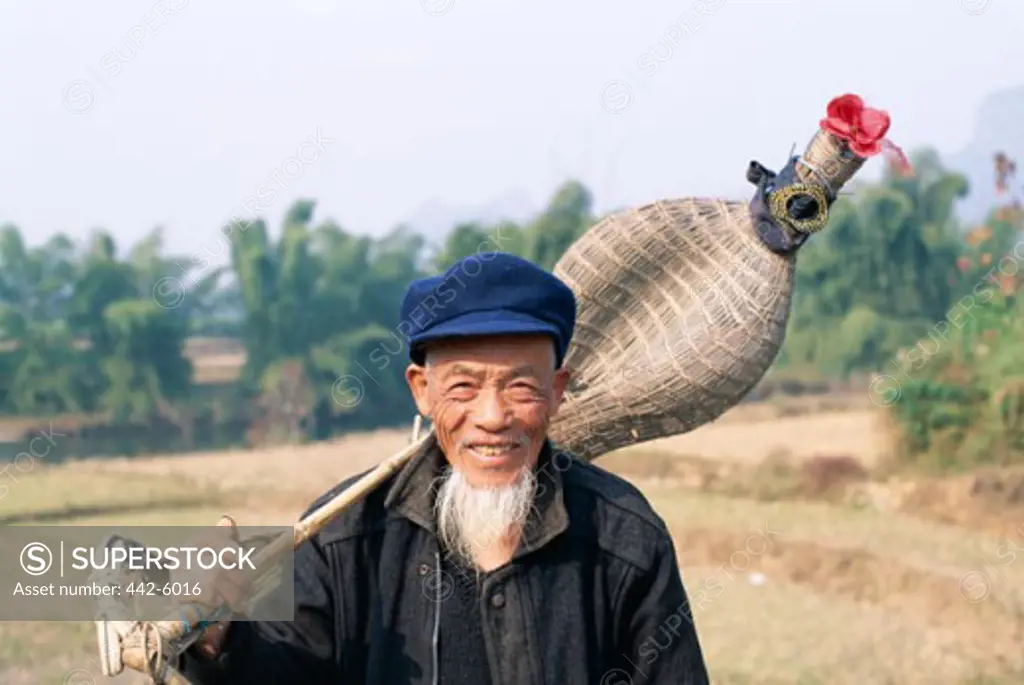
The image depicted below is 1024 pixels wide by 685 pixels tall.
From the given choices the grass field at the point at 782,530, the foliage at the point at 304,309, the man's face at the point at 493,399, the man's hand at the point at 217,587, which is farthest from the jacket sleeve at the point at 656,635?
the foliage at the point at 304,309

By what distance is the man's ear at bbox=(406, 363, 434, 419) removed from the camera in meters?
2.67

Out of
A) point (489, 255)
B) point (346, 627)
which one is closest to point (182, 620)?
point (346, 627)

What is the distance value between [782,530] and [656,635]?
9351mm

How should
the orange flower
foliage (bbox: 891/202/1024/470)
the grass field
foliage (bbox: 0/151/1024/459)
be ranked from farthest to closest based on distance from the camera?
1. foliage (bbox: 0/151/1024/459)
2. the orange flower
3. foliage (bbox: 891/202/1024/470)
4. the grass field

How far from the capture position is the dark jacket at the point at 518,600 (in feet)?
8.54

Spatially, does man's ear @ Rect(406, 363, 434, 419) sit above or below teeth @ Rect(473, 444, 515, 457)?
above

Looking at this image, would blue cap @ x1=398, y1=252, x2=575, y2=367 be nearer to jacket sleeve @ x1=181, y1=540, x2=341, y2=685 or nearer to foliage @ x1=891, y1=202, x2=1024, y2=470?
jacket sleeve @ x1=181, y1=540, x2=341, y2=685

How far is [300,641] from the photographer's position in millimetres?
2625

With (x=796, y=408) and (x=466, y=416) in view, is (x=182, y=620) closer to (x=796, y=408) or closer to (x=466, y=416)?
(x=466, y=416)

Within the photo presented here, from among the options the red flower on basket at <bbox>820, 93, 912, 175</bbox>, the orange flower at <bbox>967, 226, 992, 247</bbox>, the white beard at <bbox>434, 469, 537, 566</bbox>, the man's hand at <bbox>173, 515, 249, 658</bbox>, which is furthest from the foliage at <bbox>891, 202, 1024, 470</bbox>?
the man's hand at <bbox>173, 515, 249, 658</bbox>

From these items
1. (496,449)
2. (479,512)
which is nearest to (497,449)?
(496,449)

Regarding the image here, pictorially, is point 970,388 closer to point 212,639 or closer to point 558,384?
point 558,384

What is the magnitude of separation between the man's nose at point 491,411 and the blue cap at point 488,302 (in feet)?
0.36

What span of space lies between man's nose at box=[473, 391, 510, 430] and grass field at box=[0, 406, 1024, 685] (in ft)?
17.3
